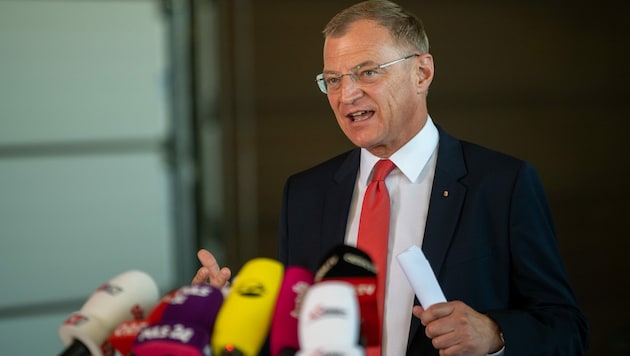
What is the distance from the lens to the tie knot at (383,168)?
1.86 m

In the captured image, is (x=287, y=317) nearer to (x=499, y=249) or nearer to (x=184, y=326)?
(x=184, y=326)

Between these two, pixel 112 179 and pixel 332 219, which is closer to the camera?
pixel 332 219

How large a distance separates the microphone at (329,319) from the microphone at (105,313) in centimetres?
34

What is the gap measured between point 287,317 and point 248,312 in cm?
5

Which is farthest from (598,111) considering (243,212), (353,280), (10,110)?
(353,280)

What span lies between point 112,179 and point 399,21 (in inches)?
102

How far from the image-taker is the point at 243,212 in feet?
13.9

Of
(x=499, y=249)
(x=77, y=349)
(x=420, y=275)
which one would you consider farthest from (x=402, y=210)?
(x=77, y=349)

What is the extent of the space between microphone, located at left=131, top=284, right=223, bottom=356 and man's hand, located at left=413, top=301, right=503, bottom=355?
0.41 meters

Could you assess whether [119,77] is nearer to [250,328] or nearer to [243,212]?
[243,212]

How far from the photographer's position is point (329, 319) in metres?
1.05

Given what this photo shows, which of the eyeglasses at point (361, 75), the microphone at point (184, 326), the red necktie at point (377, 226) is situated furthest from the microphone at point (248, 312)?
the eyeglasses at point (361, 75)

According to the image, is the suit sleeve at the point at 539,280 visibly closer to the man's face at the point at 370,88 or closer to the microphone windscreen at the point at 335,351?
the man's face at the point at 370,88

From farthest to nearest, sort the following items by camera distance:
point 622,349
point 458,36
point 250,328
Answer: point 622,349, point 458,36, point 250,328
